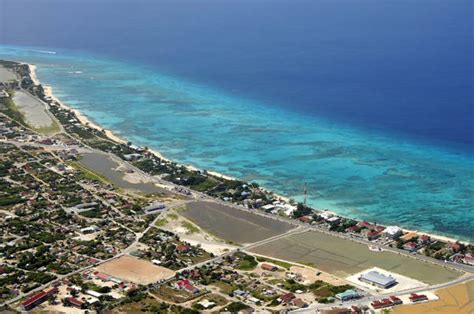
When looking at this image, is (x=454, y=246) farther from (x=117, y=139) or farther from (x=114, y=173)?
(x=117, y=139)

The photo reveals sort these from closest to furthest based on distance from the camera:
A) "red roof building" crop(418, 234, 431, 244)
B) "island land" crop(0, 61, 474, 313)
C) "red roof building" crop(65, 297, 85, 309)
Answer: "red roof building" crop(65, 297, 85, 309)
"island land" crop(0, 61, 474, 313)
"red roof building" crop(418, 234, 431, 244)

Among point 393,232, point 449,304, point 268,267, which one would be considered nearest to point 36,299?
point 268,267

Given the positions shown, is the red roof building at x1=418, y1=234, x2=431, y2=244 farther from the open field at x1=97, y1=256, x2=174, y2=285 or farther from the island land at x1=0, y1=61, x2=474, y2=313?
the open field at x1=97, y1=256, x2=174, y2=285

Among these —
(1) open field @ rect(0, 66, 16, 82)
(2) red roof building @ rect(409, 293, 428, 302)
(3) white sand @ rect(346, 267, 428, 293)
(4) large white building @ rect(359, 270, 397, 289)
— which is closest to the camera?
(2) red roof building @ rect(409, 293, 428, 302)

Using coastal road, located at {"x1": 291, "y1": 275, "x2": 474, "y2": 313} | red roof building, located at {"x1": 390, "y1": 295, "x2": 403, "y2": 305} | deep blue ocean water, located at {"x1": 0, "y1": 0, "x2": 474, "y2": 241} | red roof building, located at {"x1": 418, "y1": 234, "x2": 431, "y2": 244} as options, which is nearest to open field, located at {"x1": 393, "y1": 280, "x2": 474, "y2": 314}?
red roof building, located at {"x1": 390, "y1": 295, "x2": 403, "y2": 305}

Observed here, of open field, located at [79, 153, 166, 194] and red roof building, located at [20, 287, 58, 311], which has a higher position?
open field, located at [79, 153, 166, 194]

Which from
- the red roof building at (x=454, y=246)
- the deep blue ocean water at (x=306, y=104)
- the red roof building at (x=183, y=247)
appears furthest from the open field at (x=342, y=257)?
the deep blue ocean water at (x=306, y=104)

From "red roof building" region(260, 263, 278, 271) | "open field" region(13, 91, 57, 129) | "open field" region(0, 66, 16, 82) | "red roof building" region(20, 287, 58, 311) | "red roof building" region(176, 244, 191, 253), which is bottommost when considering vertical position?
"red roof building" region(20, 287, 58, 311)
